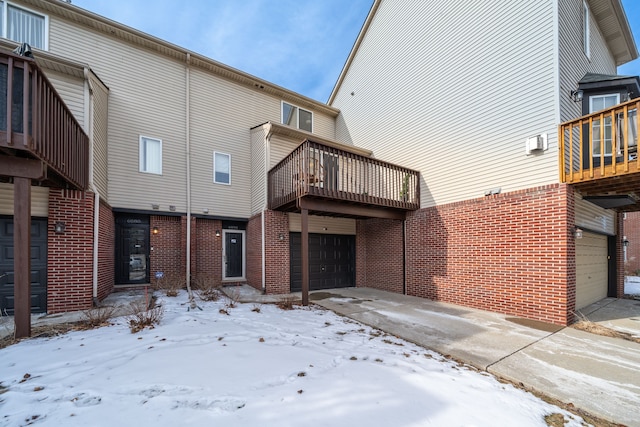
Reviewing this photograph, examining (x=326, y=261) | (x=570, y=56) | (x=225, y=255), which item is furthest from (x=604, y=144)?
(x=225, y=255)

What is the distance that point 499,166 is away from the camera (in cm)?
→ 692

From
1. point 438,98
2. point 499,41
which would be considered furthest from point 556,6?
point 438,98

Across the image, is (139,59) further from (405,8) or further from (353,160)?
(405,8)

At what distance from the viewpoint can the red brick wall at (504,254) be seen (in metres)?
5.80

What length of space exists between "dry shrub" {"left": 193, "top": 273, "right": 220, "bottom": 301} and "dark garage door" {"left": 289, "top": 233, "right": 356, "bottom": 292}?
8.47 ft

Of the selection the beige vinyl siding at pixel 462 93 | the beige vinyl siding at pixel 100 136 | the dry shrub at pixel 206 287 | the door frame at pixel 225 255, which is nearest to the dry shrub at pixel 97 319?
the dry shrub at pixel 206 287

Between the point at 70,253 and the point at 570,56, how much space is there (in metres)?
12.6

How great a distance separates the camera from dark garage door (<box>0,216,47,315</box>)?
5668 millimetres

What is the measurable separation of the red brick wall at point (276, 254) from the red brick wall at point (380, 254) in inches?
130

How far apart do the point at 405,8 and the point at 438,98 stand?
4.04 meters

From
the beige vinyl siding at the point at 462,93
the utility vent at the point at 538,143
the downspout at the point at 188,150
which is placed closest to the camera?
the utility vent at the point at 538,143

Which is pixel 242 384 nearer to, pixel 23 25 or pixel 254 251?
pixel 254 251

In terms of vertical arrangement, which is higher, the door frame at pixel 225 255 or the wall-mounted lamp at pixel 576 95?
the wall-mounted lamp at pixel 576 95

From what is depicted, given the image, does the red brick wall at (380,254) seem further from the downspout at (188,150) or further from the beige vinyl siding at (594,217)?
the downspout at (188,150)
